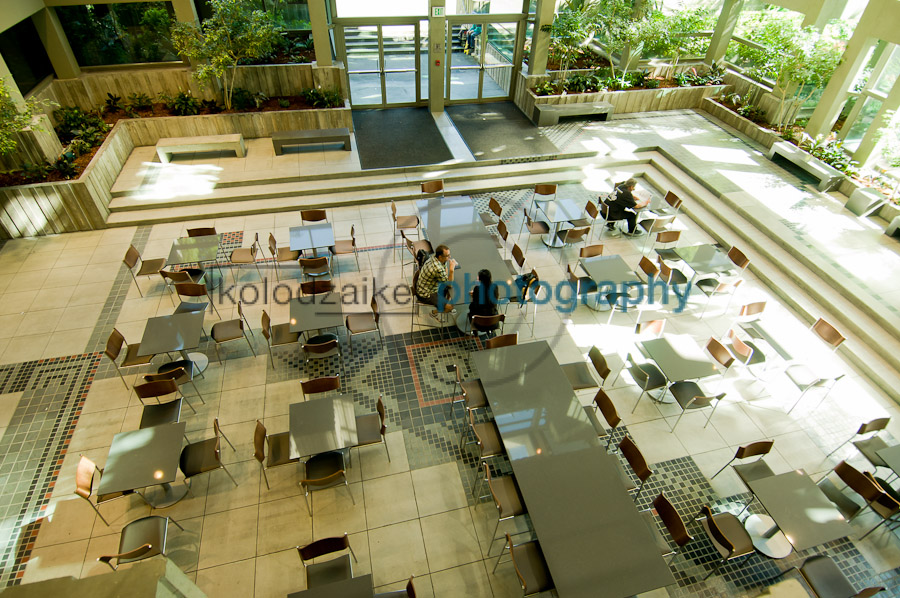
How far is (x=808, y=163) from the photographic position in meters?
10.6

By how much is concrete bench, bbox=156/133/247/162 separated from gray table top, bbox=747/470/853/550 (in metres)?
11.1

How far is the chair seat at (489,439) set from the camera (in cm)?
518

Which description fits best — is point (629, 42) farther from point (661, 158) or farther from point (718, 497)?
point (718, 497)

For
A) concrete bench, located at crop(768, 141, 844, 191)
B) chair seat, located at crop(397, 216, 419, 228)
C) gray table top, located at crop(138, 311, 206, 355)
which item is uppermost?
concrete bench, located at crop(768, 141, 844, 191)

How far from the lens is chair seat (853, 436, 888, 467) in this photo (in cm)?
537

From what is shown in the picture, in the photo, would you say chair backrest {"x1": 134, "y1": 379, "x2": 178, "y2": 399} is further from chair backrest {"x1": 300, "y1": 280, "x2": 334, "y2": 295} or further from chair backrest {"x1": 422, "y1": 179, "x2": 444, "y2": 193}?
chair backrest {"x1": 422, "y1": 179, "x2": 444, "y2": 193}

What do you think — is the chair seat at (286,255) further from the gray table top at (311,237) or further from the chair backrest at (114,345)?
the chair backrest at (114,345)

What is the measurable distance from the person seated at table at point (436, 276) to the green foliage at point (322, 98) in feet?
22.1

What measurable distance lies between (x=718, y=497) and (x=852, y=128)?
32.5 feet

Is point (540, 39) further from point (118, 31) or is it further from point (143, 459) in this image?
point (143, 459)

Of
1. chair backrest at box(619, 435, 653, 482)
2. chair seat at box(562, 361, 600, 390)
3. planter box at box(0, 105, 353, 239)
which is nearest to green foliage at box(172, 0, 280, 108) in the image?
planter box at box(0, 105, 353, 239)

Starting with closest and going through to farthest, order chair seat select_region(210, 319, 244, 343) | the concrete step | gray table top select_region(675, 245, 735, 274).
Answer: chair seat select_region(210, 319, 244, 343) → the concrete step → gray table top select_region(675, 245, 735, 274)

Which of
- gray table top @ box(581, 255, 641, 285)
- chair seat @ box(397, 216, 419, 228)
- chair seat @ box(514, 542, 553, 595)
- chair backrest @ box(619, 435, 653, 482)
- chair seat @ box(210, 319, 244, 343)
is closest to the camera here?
chair seat @ box(514, 542, 553, 595)

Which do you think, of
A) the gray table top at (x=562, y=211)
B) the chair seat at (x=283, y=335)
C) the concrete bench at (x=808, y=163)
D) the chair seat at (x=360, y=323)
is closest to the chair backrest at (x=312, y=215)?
the chair seat at (x=283, y=335)
